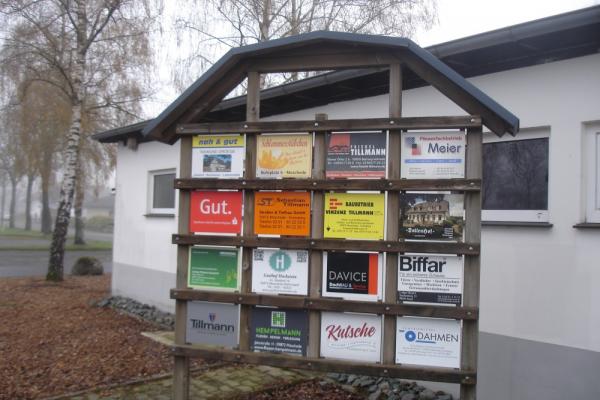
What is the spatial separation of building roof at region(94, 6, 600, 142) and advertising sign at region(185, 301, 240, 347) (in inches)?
57.6

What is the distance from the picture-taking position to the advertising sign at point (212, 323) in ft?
13.2

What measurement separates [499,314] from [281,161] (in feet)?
8.78

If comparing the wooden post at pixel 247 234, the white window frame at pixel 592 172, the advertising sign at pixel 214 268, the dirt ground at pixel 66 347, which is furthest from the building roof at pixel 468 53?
the dirt ground at pixel 66 347

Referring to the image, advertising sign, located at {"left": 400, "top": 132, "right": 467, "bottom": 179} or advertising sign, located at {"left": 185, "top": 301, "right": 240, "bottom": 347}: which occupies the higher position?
advertising sign, located at {"left": 400, "top": 132, "right": 467, "bottom": 179}

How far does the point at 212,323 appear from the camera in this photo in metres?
4.10

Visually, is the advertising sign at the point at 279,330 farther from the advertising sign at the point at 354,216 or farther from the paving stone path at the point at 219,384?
the paving stone path at the point at 219,384

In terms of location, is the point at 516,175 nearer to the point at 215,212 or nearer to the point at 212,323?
the point at 215,212

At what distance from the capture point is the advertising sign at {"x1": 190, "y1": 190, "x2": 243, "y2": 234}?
4078 mm

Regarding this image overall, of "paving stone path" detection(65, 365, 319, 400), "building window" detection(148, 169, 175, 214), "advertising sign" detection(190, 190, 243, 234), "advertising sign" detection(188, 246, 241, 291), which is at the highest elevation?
"building window" detection(148, 169, 175, 214)

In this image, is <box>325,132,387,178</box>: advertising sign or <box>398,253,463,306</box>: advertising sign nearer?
<box>398,253,463,306</box>: advertising sign

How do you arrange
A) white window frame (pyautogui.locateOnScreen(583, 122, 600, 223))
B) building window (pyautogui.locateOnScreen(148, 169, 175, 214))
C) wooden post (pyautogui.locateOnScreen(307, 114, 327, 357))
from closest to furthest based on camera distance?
wooden post (pyautogui.locateOnScreen(307, 114, 327, 357)), white window frame (pyautogui.locateOnScreen(583, 122, 600, 223)), building window (pyautogui.locateOnScreen(148, 169, 175, 214))

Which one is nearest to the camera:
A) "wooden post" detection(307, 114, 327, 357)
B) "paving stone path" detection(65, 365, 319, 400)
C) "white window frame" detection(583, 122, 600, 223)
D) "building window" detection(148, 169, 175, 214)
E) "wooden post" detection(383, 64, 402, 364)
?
"wooden post" detection(383, 64, 402, 364)

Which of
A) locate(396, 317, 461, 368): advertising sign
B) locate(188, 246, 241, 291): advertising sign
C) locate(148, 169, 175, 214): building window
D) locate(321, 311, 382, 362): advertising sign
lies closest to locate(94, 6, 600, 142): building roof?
locate(188, 246, 241, 291): advertising sign

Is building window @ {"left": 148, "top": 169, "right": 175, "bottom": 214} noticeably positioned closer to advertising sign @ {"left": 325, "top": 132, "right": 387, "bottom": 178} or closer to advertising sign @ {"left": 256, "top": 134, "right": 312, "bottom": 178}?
advertising sign @ {"left": 256, "top": 134, "right": 312, "bottom": 178}
